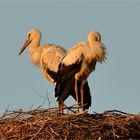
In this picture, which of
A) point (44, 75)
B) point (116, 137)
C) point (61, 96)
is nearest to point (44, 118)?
point (116, 137)

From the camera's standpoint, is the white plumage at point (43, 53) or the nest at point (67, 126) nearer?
the nest at point (67, 126)

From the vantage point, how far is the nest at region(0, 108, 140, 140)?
34.4 feet

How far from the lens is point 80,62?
1310 cm

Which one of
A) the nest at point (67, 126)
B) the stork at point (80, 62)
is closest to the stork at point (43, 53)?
the stork at point (80, 62)

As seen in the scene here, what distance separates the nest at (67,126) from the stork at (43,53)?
3304 mm

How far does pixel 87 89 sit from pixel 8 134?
2853 millimetres

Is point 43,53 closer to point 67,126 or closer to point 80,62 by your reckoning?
point 80,62

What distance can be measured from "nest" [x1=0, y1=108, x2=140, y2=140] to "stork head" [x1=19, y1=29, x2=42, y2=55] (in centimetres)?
406

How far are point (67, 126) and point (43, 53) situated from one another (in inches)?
162

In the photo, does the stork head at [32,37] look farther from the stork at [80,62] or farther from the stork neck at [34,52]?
the stork at [80,62]

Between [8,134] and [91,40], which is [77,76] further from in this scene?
[8,134]

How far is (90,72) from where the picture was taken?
13125 millimetres

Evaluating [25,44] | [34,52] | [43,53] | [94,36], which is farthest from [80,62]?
[25,44]

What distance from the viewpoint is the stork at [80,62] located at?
12.9 meters
